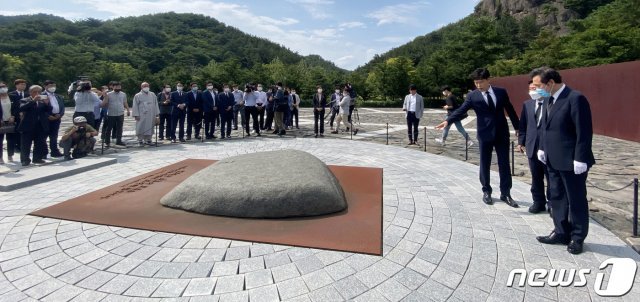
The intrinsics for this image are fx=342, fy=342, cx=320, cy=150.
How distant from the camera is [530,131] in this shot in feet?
14.8

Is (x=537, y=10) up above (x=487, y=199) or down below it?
above

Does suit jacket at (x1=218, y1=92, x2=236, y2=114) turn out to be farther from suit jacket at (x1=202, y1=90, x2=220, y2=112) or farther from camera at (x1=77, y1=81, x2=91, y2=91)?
camera at (x1=77, y1=81, x2=91, y2=91)

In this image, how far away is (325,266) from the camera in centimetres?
323

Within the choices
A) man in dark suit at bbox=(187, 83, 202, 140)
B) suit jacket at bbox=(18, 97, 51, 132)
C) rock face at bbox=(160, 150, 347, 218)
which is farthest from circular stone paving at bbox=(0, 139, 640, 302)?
man in dark suit at bbox=(187, 83, 202, 140)

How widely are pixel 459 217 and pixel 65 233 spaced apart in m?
4.88

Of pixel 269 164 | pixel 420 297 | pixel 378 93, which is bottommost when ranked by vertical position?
pixel 420 297

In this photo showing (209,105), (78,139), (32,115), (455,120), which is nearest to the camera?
(455,120)

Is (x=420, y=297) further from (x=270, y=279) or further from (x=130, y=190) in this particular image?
(x=130, y=190)

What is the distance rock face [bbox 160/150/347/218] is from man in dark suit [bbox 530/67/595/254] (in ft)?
8.14

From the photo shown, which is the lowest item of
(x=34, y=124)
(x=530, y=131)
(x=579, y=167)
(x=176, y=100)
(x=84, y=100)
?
(x=579, y=167)

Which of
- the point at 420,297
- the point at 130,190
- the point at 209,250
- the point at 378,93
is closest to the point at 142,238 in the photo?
the point at 209,250

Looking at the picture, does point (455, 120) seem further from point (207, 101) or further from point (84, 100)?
point (84, 100)

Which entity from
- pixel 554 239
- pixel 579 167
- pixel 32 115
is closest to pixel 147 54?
pixel 32 115

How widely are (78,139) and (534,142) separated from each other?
394 inches
